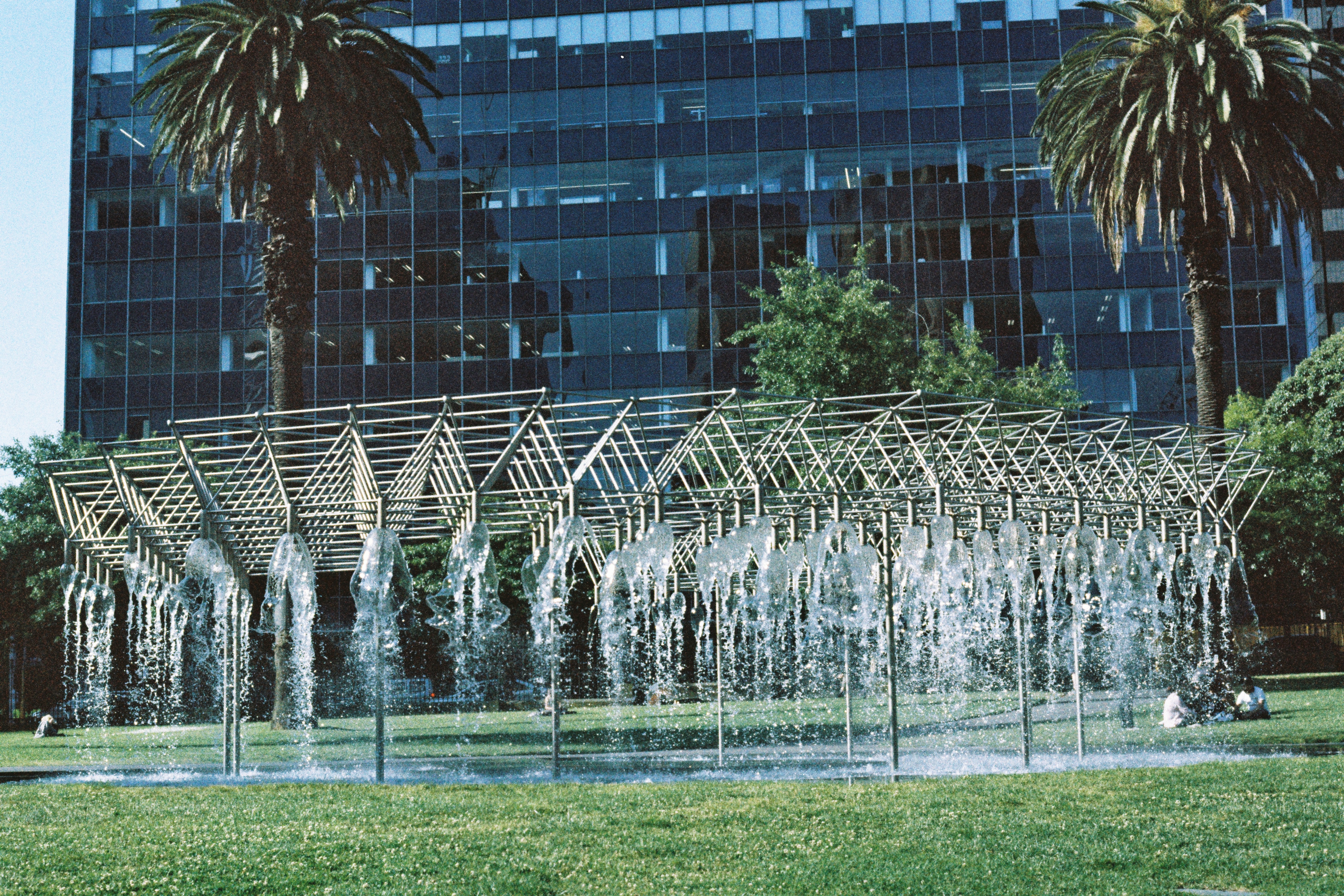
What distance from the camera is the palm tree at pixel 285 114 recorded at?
3078cm

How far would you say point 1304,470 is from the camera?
43.2 meters

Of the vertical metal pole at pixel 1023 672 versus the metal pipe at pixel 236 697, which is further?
the metal pipe at pixel 236 697

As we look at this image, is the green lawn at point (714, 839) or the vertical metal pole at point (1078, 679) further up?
the vertical metal pole at point (1078, 679)

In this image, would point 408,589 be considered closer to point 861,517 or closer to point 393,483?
point 393,483

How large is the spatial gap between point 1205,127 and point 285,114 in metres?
19.4

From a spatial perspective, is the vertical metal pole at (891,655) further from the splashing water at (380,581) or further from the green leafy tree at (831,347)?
the green leafy tree at (831,347)

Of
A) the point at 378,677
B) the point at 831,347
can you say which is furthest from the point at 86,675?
the point at 378,677

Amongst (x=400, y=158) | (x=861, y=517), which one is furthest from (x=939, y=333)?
(x=861, y=517)

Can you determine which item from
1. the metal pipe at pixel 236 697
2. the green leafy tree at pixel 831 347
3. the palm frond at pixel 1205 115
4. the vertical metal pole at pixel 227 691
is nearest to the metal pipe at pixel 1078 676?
the palm frond at pixel 1205 115

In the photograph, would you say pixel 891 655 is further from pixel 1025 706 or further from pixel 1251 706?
pixel 1251 706

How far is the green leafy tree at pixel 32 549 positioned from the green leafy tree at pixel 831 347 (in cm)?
2422

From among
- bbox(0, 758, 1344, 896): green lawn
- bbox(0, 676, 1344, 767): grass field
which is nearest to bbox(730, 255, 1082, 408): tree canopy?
bbox(0, 676, 1344, 767): grass field

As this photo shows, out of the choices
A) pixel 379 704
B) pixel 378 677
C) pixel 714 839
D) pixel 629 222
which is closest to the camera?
pixel 714 839

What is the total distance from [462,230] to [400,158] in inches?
1234
